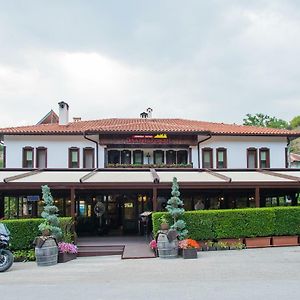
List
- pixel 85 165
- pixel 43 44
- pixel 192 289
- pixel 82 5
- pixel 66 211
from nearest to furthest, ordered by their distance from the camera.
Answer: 1. pixel 192 289
2. pixel 82 5
3. pixel 43 44
4. pixel 66 211
5. pixel 85 165

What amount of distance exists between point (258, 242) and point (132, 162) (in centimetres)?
1017

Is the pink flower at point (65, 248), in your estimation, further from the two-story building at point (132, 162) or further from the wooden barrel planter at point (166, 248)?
the two-story building at point (132, 162)

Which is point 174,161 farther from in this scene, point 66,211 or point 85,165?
point 66,211

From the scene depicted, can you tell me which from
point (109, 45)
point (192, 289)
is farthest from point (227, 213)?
point (109, 45)

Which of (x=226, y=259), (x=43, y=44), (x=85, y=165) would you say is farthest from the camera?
(x=85, y=165)

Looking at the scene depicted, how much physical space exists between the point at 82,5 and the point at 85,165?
11.8m

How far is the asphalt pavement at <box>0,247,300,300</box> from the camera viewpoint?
27.2 ft

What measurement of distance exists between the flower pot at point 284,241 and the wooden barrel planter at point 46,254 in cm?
879

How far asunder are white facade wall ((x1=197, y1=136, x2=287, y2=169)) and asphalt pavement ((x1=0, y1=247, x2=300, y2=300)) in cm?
1126

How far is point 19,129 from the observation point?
82.1ft

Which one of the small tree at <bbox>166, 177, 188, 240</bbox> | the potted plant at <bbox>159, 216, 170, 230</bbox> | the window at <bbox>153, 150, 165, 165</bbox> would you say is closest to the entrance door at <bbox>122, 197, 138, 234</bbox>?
the window at <bbox>153, 150, 165, 165</bbox>

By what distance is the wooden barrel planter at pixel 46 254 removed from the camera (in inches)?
531

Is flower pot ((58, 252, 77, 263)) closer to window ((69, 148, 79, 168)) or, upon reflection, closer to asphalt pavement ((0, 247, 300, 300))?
asphalt pavement ((0, 247, 300, 300))

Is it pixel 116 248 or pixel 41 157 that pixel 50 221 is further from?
pixel 41 157
